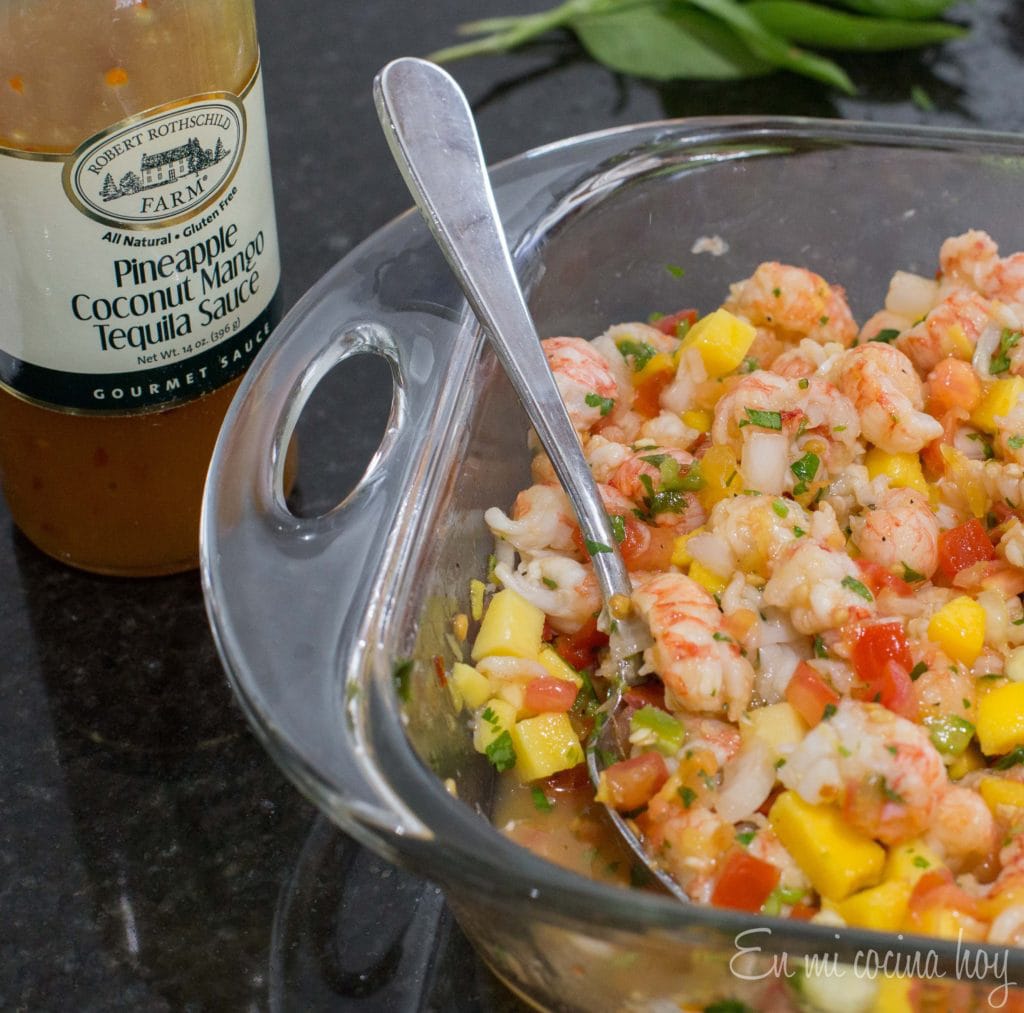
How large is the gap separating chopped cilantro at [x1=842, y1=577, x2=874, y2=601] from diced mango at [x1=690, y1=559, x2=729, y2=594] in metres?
0.12

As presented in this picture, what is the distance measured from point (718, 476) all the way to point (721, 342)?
17 cm

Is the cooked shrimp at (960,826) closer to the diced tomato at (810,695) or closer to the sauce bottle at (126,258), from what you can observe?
the diced tomato at (810,695)

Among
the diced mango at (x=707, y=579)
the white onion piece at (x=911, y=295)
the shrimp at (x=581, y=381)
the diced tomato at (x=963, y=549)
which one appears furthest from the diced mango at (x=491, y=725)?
the white onion piece at (x=911, y=295)

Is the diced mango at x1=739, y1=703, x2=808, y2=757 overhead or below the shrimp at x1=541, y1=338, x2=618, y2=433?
below

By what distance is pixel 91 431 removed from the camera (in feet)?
4.71

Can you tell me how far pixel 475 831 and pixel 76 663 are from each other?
720mm

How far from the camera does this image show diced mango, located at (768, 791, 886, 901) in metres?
1.08

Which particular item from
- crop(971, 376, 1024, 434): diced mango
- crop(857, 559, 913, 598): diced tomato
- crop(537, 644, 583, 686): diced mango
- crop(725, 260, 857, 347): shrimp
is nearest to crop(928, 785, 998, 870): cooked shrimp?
crop(857, 559, 913, 598): diced tomato

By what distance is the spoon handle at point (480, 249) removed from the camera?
131 cm

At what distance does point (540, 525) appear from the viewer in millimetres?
1329

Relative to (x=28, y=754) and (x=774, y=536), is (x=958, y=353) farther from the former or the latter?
(x=28, y=754)

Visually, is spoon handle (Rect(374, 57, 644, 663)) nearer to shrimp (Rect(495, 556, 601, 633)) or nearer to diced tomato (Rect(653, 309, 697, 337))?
shrimp (Rect(495, 556, 601, 633))

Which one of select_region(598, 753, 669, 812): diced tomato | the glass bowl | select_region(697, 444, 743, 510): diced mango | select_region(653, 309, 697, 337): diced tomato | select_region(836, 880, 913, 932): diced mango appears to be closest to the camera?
the glass bowl

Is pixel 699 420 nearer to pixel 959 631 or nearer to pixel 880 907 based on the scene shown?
pixel 959 631
